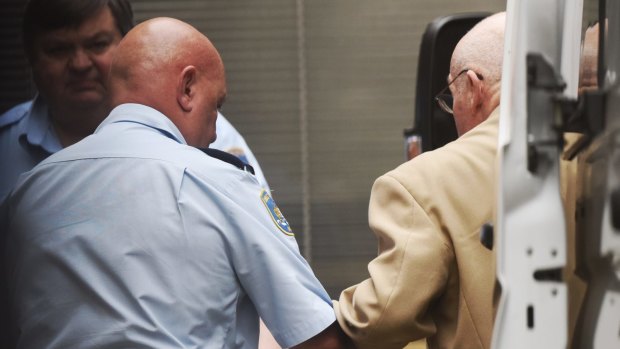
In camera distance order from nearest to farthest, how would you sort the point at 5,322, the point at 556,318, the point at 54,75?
1. the point at 556,318
2. the point at 5,322
3. the point at 54,75

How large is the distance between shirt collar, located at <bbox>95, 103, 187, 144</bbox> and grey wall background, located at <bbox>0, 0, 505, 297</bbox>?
4.42m

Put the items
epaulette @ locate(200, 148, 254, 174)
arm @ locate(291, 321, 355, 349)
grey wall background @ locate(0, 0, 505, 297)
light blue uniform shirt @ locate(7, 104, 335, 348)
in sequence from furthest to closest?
1. grey wall background @ locate(0, 0, 505, 297)
2. epaulette @ locate(200, 148, 254, 174)
3. arm @ locate(291, 321, 355, 349)
4. light blue uniform shirt @ locate(7, 104, 335, 348)

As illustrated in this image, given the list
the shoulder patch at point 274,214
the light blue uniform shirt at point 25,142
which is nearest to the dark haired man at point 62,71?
the light blue uniform shirt at point 25,142

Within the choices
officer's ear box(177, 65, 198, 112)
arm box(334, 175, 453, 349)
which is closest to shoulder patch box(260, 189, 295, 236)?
arm box(334, 175, 453, 349)

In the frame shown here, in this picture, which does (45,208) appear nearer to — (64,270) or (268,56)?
(64,270)

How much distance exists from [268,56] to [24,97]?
169 centimetres

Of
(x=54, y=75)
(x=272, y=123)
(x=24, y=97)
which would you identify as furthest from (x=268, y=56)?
(x=54, y=75)

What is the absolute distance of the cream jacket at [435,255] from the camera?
3.21 metres

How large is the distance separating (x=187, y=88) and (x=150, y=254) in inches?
22.9

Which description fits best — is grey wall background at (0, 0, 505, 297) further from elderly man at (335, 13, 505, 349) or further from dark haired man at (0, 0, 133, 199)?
elderly man at (335, 13, 505, 349)

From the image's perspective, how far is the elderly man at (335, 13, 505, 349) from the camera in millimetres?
3205

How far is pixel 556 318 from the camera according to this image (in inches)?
97.5

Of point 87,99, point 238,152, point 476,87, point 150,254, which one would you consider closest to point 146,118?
point 150,254

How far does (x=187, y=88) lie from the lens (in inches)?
138
